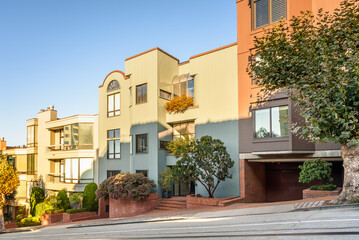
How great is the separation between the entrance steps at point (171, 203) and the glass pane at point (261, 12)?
38.6 feet

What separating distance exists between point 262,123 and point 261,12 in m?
6.53

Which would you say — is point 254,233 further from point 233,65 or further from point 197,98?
point 197,98

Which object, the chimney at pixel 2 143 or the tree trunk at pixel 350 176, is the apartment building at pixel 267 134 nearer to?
the tree trunk at pixel 350 176

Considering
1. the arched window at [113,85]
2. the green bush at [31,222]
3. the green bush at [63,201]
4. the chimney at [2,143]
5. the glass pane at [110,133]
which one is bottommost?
the green bush at [31,222]

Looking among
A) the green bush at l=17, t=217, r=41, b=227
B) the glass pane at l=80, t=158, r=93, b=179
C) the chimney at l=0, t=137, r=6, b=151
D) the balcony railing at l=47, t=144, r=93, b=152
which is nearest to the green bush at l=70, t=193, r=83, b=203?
the glass pane at l=80, t=158, r=93, b=179

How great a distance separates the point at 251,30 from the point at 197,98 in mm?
5956

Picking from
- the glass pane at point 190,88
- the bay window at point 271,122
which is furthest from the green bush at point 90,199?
the bay window at point 271,122

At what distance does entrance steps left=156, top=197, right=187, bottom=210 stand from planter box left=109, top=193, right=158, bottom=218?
0.42 m

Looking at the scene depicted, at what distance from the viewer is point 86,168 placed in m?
26.5

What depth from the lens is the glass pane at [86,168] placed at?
1040 inches

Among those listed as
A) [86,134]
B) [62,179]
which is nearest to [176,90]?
[86,134]

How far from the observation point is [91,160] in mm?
26703

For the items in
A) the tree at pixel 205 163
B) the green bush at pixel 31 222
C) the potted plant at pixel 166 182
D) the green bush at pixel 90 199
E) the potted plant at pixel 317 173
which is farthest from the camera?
the green bush at pixel 31 222

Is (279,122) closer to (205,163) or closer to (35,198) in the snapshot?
(205,163)
